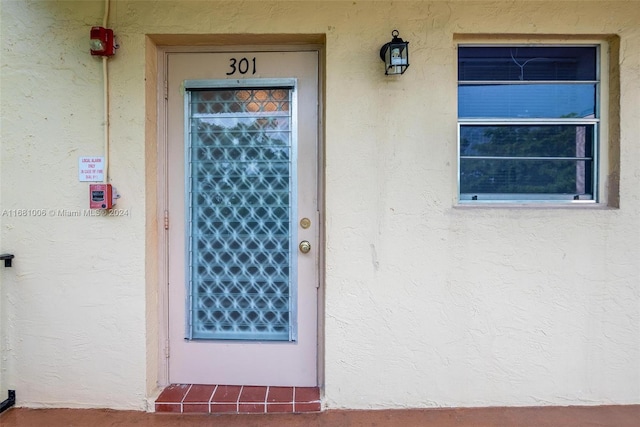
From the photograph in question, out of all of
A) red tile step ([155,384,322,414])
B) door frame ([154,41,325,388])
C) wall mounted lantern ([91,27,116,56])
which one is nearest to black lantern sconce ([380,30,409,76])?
door frame ([154,41,325,388])

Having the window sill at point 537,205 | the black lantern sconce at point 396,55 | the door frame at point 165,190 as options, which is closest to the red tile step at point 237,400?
the door frame at point 165,190

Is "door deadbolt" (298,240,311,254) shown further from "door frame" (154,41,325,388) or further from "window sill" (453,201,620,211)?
"window sill" (453,201,620,211)

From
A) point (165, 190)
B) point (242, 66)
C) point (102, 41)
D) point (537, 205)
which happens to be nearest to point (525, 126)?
point (537, 205)

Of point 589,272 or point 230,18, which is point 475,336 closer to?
point 589,272

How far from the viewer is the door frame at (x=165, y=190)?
2.53 metres

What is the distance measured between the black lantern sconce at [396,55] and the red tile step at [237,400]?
2326mm

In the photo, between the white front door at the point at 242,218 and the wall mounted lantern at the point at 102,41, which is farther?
the white front door at the point at 242,218

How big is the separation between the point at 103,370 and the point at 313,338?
1.49m

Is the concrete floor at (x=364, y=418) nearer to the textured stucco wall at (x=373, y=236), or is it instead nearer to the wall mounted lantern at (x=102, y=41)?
the textured stucco wall at (x=373, y=236)

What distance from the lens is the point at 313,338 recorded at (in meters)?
2.60

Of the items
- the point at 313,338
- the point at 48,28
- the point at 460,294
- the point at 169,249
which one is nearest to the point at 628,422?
the point at 460,294

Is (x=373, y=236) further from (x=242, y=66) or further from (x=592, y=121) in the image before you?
(x=592, y=121)

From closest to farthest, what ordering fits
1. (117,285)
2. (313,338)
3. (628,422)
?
(628,422)
(117,285)
(313,338)

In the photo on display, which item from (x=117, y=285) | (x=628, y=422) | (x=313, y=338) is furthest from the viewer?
(x=313, y=338)
